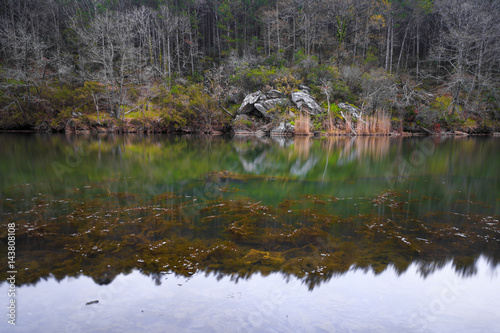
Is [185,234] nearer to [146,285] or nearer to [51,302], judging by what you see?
[146,285]

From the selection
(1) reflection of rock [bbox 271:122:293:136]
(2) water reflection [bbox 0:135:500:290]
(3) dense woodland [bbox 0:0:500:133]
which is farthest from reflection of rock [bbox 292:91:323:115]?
(2) water reflection [bbox 0:135:500:290]

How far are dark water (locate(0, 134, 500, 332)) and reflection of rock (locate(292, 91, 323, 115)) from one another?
2070 centimetres

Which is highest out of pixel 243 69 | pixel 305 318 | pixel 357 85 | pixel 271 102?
pixel 243 69

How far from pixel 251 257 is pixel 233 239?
53 centimetres

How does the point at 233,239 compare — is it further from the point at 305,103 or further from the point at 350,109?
the point at 350,109

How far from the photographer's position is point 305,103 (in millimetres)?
26688

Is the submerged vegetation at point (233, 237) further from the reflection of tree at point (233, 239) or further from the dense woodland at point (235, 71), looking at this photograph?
the dense woodland at point (235, 71)

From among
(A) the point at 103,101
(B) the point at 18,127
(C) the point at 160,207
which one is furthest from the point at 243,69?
(C) the point at 160,207

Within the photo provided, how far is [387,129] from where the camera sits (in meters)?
26.7

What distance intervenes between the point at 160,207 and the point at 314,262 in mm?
3116

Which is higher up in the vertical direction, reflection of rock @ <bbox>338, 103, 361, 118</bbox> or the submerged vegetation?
reflection of rock @ <bbox>338, 103, 361, 118</bbox>

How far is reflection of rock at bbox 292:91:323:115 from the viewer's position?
87.6ft

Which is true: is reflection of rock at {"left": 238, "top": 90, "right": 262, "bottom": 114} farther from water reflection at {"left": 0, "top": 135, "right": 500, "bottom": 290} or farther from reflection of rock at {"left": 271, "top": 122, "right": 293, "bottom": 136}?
water reflection at {"left": 0, "top": 135, "right": 500, "bottom": 290}

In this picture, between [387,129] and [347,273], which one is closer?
[347,273]
